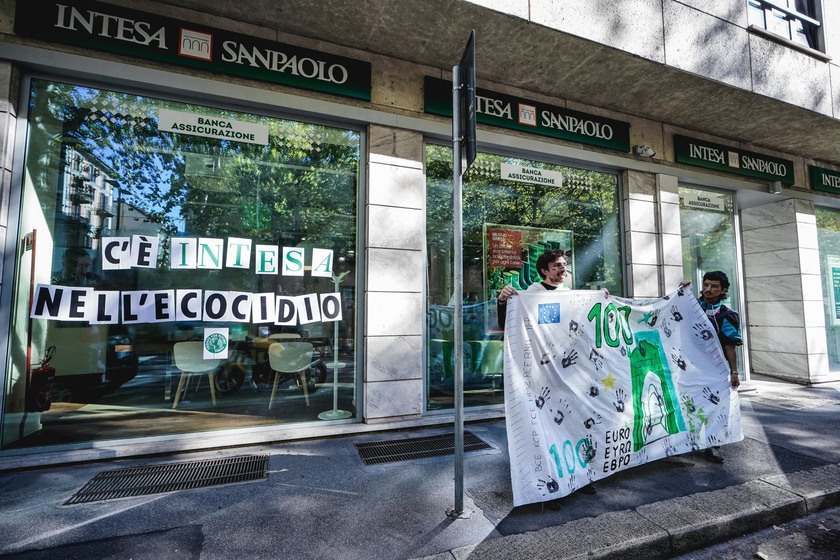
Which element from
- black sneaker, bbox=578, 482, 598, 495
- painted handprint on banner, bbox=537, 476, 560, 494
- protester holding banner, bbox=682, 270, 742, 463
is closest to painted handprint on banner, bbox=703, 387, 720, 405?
protester holding banner, bbox=682, 270, 742, 463

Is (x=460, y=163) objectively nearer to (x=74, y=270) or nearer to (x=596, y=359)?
(x=596, y=359)

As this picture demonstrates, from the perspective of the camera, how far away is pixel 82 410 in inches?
172

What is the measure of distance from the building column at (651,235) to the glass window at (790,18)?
308cm

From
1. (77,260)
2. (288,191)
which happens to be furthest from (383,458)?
(77,260)

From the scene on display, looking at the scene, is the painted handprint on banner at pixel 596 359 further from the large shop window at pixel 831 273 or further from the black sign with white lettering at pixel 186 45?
the large shop window at pixel 831 273

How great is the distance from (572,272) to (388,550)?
17.2 ft

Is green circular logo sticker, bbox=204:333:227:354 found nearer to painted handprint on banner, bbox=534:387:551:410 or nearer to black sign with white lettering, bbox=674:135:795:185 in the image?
painted handprint on banner, bbox=534:387:551:410

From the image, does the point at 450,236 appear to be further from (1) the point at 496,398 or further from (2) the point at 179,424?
(2) the point at 179,424

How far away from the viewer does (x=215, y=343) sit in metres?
4.76

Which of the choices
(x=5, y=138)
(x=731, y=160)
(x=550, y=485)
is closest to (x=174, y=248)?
(x=5, y=138)

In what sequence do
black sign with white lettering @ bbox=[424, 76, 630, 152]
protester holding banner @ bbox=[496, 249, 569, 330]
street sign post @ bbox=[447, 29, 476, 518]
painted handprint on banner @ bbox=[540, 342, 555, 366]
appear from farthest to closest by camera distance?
black sign with white lettering @ bbox=[424, 76, 630, 152] < protester holding banner @ bbox=[496, 249, 569, 330] < painted handprint on banner @ bbox=[540, 342, 555, 366] < street sign post @ bbox=[447, 29, 476, 518]

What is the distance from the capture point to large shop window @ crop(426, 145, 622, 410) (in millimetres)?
5715

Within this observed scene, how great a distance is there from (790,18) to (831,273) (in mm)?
5492

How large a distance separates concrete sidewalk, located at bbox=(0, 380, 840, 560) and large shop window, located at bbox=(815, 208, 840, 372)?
647 centimetres
